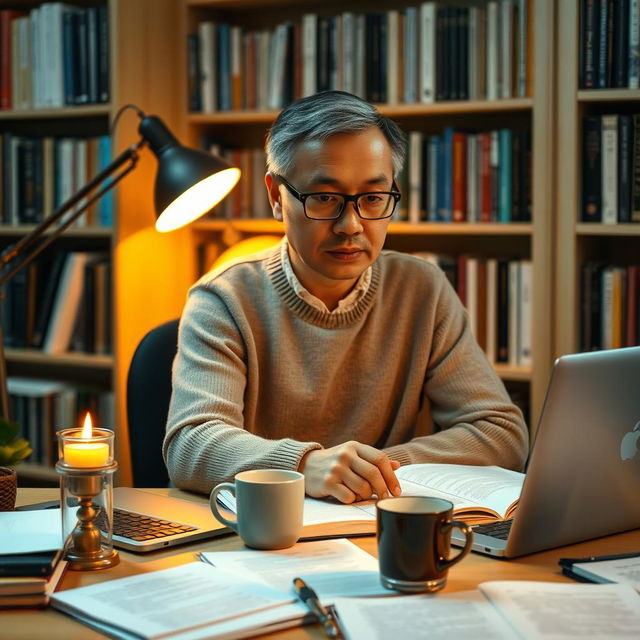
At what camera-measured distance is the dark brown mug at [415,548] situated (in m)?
0.96

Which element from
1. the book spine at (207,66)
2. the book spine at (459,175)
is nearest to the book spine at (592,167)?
the book spine at (459,175)

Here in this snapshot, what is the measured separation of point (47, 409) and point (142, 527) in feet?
6.38

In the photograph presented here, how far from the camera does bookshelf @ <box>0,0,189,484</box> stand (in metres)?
2.72

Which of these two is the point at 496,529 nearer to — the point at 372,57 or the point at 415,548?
the point at 415,548

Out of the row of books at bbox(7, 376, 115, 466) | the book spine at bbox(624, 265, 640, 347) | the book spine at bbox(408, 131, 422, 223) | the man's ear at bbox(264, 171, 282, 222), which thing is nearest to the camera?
the man's ear at bbox(264, 171, 282, 222)

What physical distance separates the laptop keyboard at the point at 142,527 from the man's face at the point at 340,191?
0.60m

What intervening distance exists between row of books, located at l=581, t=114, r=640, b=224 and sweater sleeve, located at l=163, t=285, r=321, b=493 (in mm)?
1140

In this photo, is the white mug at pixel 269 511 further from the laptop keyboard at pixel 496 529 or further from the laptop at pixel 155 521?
the laptop keyboard at pixel 496 529

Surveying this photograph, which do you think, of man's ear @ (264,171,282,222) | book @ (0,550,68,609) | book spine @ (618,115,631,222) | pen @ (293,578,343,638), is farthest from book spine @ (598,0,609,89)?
book @ (0,550,68,609)

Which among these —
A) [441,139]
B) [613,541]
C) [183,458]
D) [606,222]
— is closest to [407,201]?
[441,139]

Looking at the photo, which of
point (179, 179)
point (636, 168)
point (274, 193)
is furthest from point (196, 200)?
point (636, 168)

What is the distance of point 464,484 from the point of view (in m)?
1.33

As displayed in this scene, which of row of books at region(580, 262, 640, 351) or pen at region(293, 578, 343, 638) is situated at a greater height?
row of books at region(580, 262, 640, 351)

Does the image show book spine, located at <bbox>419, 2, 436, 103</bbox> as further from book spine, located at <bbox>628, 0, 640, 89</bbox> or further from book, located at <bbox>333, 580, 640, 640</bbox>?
book, located at <bbox>333, 580, 640, 640</bbox>
